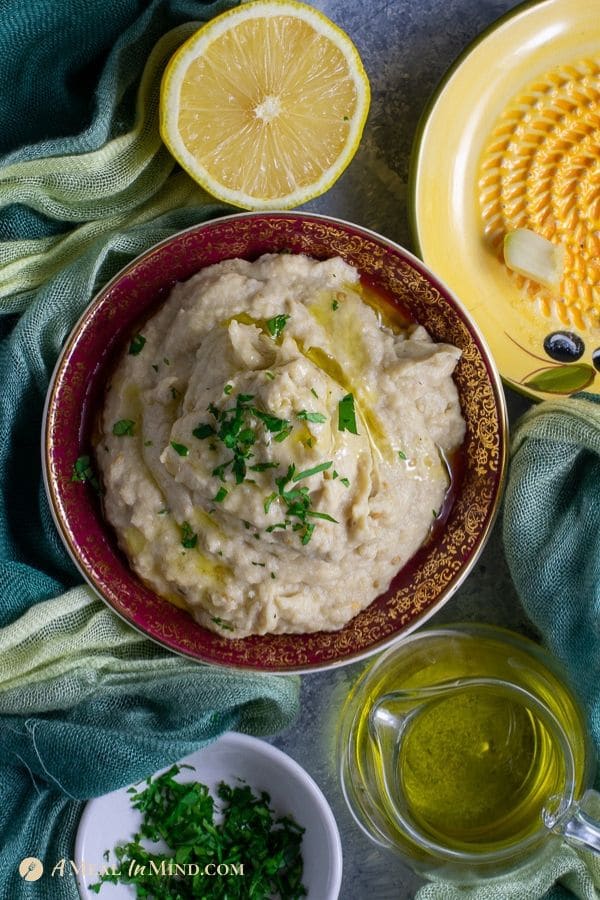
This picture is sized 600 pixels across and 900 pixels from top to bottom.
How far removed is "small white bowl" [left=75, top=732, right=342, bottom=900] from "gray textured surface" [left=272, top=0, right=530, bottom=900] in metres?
0.13

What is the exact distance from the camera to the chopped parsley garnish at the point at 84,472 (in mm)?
2250

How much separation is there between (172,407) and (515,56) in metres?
1.23

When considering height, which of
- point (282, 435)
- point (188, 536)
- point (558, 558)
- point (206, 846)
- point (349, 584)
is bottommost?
point (206, 846)

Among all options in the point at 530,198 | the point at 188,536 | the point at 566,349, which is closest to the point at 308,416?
the point at 188,536

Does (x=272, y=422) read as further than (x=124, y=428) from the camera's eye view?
No

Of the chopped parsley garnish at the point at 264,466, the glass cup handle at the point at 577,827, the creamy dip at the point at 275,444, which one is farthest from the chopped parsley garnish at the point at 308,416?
the glass cup handle at the point at 577,827

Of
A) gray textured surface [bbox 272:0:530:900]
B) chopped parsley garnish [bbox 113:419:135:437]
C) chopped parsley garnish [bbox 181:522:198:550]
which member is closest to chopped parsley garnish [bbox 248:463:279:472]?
chopped parsley garnish [bbox 181:522:198:550]

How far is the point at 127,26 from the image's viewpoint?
2.36 m

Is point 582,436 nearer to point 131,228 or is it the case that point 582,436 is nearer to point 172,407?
point 172,407

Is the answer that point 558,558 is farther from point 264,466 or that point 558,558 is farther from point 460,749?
point 264,466

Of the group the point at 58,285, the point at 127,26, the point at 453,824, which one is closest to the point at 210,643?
the point at 453,824

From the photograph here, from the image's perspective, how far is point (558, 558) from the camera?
2.29 metres

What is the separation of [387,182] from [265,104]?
17.5 inches

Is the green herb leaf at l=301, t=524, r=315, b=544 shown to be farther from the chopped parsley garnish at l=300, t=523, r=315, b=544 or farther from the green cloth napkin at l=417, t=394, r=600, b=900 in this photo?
the green cloth napkin at l=417, t=394, r=600, b=900
